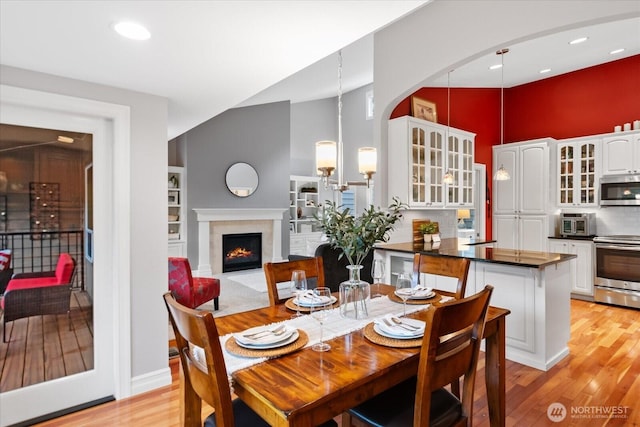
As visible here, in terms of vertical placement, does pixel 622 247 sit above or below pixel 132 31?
below

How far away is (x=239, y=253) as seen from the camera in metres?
7.83

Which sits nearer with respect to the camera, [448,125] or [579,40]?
[579,40]

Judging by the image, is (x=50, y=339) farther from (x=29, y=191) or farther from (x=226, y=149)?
(x=226, y=149)

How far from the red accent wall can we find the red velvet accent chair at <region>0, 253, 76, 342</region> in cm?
392

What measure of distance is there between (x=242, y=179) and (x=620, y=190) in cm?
656

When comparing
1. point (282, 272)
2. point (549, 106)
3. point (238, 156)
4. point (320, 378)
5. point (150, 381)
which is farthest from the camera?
point (238, 156)

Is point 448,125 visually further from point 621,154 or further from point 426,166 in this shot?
point 621,154

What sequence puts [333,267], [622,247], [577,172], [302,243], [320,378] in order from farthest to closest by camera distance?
[302,243] → [577,172] → [622,247] → [333,267] → [320,378]

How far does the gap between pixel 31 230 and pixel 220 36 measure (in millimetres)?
1757

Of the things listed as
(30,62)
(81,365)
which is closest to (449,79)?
(30,62)

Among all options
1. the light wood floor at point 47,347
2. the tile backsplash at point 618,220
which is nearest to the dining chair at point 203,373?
the light wood floor at point 47,347

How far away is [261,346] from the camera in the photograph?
1.40 metres

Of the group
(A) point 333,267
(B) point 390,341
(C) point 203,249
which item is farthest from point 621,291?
(C) point 203,249

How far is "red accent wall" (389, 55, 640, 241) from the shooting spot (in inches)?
207
